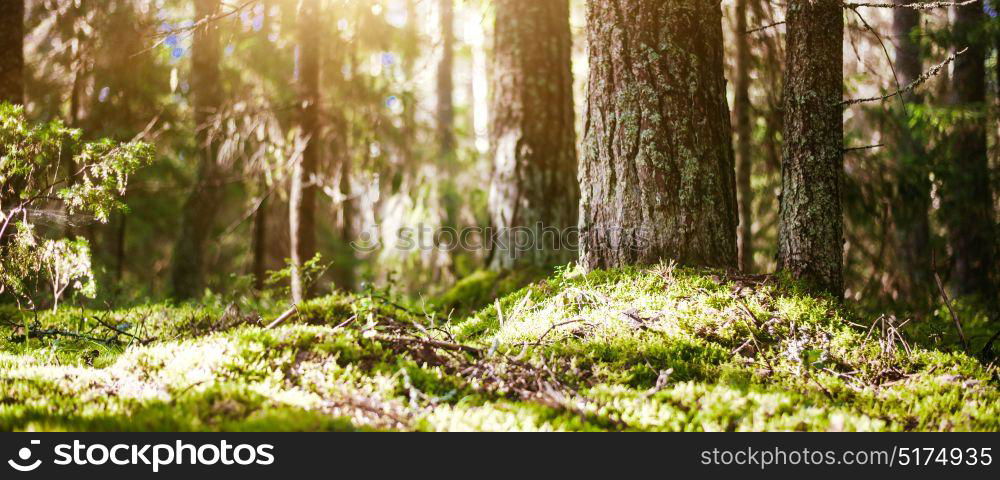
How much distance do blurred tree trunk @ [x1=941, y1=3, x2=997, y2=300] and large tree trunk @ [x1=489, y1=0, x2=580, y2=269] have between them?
5.78 metres

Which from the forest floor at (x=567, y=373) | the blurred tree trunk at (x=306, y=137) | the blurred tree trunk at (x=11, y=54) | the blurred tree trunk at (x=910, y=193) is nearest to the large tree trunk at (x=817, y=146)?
the forest floor at (x=567, y=373)

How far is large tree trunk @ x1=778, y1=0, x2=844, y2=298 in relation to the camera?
3875 mm

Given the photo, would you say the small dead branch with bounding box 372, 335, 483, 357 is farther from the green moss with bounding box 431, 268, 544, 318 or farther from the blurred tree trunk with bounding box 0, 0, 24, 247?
the blurred tree trunk with bounding box 0, 0, 24, 247

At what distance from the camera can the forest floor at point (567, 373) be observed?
2.62 meters

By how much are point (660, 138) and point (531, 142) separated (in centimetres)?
250

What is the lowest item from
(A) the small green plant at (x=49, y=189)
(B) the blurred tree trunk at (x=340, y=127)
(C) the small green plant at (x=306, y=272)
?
(C) the small green plant at (x=306, y=272)

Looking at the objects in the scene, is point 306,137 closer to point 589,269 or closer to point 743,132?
point 589,269

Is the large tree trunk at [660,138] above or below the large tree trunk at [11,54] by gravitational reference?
below

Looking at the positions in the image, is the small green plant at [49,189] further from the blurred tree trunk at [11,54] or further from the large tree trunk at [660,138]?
the large tree trunk at [660,138]

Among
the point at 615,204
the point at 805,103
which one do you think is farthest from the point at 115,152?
the point at 805,103

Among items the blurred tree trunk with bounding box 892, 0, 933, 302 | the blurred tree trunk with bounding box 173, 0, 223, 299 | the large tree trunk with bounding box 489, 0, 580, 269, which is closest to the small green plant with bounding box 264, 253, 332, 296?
the large tree trunk with bounding box 489, 0, 580, 269

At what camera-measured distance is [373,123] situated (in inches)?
362

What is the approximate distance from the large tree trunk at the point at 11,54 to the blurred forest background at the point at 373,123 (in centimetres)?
126

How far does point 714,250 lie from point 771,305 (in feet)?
2.24
